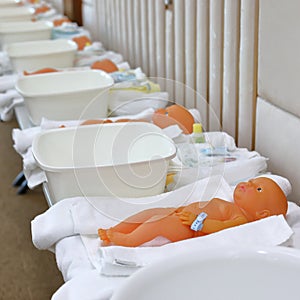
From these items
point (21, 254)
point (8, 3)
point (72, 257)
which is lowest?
point (21, 254)

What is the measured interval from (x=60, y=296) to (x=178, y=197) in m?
0.38

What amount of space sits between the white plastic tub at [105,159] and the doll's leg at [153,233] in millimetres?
163

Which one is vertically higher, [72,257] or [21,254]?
[72,257]

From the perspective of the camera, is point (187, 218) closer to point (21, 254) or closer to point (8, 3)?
point (21, 254)

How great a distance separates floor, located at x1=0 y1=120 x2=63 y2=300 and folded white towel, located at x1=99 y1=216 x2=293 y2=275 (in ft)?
2.88

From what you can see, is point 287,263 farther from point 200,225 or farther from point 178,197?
point 178,197

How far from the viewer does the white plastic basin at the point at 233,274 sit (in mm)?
907

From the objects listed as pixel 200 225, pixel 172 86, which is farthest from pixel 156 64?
pixel 200 225

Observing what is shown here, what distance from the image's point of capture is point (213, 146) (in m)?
1.59

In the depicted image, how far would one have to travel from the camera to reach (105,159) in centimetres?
150

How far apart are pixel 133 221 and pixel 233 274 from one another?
11.8 inches

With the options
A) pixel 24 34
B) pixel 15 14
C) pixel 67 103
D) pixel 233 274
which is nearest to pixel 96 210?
pixel 233 274

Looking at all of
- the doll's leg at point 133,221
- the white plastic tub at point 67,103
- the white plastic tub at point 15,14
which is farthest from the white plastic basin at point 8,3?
the doll's leg at point 133,221

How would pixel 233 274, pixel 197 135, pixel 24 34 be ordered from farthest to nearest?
pixel 24 34
pixel 197 135
pixel 233 274
